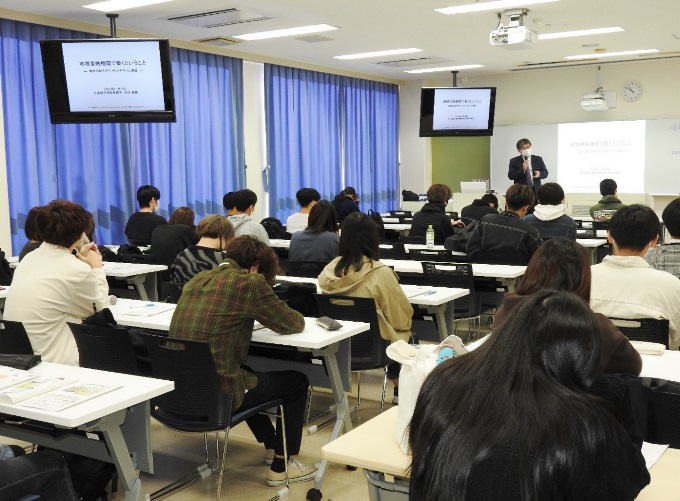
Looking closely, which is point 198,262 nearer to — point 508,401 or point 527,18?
point 508,401

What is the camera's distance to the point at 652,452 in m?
2.11

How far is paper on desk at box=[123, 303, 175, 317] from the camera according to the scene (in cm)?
414

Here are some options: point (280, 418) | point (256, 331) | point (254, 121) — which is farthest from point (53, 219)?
point (254, 121)

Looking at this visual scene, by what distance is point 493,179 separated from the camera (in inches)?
527

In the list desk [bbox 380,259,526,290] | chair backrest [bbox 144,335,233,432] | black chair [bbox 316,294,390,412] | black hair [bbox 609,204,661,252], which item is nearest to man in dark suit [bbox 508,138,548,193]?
desk [bbox 380,259,526,290]

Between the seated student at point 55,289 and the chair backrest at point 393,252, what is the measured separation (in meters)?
3.29

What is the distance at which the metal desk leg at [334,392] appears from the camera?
357 centimetres

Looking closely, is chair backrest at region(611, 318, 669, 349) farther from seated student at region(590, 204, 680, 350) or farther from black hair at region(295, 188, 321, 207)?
black hair at region(295, 188, 321, 207)

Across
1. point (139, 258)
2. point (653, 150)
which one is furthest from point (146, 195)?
point (653, 150)

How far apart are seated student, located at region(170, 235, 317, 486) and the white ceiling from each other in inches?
152

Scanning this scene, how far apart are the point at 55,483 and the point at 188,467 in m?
1.60

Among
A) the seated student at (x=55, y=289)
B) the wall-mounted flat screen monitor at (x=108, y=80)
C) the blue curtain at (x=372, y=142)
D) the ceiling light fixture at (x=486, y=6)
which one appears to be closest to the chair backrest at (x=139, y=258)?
the wall-mounted flat screen monitor at (x=108, y=80)

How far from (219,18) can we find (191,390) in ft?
17.0

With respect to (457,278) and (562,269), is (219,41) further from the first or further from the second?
(562,269)
